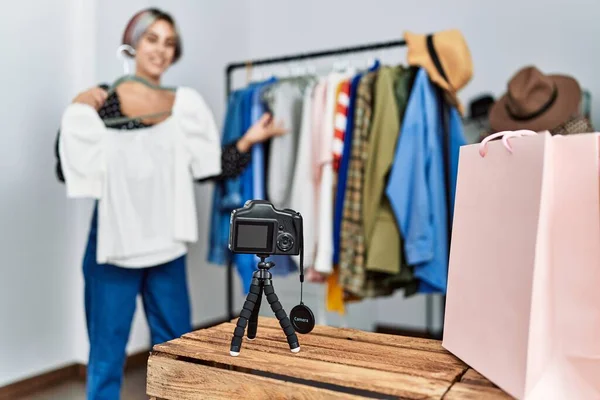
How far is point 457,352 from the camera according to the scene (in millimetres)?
939

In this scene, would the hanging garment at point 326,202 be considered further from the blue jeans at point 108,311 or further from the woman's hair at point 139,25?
the woman's hair at point 139,25

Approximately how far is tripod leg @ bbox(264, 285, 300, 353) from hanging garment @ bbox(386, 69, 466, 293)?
113 cm

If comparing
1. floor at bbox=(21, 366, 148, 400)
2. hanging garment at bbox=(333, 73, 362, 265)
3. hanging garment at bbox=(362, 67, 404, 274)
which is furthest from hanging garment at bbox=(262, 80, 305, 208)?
floor at bbox=(21, 366, 148, 400)

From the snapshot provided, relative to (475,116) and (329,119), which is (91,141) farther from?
(475,116)

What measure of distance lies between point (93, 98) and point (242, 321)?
4.15 feet

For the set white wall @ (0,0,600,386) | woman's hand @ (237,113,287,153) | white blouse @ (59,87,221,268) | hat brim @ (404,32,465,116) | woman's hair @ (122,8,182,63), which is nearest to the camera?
white blouse @ (59,87,221,268)

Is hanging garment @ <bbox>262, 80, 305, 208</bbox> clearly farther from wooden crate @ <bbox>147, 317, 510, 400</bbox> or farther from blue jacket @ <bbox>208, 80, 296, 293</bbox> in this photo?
wooden crate @ <bbox>147, 317, 510, 400</bbox>

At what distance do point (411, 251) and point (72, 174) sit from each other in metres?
1.21

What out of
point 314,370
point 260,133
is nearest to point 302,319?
point 314,370

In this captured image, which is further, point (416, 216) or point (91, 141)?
point (416, 216)

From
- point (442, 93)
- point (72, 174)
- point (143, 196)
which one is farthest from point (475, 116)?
point (72, 174)

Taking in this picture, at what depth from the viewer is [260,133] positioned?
7.78ft

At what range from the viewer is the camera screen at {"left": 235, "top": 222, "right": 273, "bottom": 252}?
96 cm

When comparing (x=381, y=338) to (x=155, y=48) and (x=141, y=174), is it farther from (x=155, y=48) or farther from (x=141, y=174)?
(x=155, y=48)
